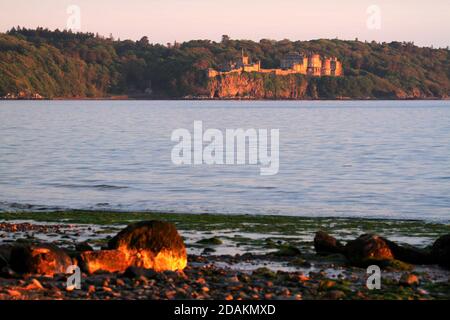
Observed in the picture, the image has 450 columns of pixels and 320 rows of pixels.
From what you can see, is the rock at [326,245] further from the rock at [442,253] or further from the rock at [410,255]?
the rock at [442,253]

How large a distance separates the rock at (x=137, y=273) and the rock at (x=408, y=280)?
188 inches

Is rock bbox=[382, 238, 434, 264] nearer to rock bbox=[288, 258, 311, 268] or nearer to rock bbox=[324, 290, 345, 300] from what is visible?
rock bbox=[288, 258, 311, 268]

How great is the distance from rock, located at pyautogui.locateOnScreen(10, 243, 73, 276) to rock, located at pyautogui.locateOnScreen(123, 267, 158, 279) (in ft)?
4.16

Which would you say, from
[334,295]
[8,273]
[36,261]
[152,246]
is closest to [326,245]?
[152,246]

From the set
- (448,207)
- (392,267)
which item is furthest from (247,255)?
(448,207)

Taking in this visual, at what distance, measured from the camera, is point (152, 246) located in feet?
60.6

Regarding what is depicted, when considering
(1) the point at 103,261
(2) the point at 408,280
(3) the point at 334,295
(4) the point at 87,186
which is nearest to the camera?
(3) the point at 334,295

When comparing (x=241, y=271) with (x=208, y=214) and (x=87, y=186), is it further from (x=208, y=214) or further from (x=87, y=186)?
(x=87, y=186)

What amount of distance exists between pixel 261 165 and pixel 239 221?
27.6 m

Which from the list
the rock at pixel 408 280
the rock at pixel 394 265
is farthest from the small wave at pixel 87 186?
the rock at pixel 408 280

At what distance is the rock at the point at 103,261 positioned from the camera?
58.6ft

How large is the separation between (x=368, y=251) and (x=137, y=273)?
5.61m

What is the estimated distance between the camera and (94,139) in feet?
291
